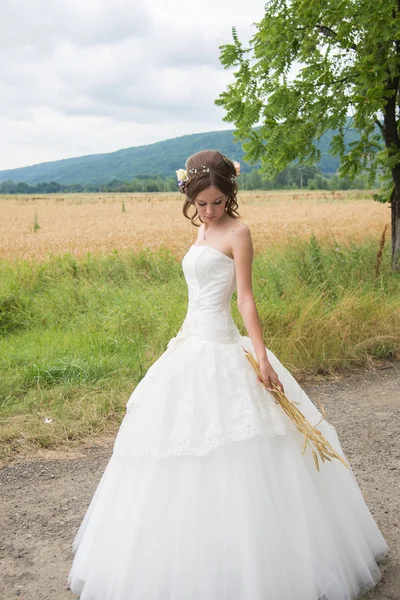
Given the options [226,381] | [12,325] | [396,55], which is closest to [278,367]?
[226,381]

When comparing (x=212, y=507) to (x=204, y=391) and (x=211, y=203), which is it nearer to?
(x=204, y=391)

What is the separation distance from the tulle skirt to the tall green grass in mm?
2684

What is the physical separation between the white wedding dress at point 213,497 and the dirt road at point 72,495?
0.36 m

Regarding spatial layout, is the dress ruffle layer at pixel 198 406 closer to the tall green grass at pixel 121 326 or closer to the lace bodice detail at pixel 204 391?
the lace bodice detail at pixel 204 391

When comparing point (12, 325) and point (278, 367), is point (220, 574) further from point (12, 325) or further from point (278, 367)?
point (12, 325)

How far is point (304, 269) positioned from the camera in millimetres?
9688

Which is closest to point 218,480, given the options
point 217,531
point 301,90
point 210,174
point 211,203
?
point 217,531

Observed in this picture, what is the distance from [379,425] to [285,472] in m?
3.21

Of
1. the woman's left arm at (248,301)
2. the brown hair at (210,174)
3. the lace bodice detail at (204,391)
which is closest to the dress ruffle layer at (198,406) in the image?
the lace bodice detail at (204,391)

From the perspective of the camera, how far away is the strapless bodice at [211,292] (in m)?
3.15

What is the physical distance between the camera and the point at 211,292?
10.5ft

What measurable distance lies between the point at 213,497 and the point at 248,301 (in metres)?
0.94

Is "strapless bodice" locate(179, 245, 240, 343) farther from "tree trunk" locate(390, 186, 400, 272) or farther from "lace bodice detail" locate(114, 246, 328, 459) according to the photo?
"tree trunk" locate(390, 186, 400, 272)

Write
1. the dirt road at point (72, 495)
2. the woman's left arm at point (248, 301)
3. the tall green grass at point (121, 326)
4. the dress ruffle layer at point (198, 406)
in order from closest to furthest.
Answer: the dress ruffle layer at point (198, 406)
the woman's left arm at point (248, 301)
the dirt road at point (72, 495)
the tall green grass at point (121, 326)
